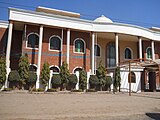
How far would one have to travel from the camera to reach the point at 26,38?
22.1 meters

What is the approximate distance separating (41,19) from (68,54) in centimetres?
486

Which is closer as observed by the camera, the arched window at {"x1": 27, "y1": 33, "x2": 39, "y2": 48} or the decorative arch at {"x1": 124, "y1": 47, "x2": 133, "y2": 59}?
the arched window at {"x1": 27, "y1": 33, "x2": 39, "y2": 48}

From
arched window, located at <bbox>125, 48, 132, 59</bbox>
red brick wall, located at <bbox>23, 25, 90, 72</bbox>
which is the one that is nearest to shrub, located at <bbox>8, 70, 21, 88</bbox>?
red brick wall, located at <bbox>23, 25, 90, 72</bbox>

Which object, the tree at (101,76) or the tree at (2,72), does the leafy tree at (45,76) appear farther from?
the tree at (101,76)

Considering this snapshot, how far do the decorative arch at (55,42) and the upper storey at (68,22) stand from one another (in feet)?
Answer: 5.53

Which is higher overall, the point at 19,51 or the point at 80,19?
the point at 80,19

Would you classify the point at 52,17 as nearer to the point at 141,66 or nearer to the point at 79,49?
the point at 79,49

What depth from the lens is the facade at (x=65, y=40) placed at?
2181 cm

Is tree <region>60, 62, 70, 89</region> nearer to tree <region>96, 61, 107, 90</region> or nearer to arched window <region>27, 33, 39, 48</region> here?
tree <region>96, 61, 107, 90</region>

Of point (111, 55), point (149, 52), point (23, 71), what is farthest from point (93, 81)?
point (149, 52)

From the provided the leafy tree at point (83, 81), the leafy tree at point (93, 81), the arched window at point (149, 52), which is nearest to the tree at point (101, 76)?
the leafy tree at point (93, 81)

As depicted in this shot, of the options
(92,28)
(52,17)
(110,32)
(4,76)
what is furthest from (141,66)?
(4,76)

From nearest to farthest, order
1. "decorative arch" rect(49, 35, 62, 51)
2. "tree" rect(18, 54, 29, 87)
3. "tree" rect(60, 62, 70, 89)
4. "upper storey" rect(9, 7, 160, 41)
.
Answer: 1. "tree" rect(18, 54, 29, 87)
2. "tree" rect(60, 62, 70, 89)
3. "upper storey" rect(9, 7, 160, 41)
4. "decorative arch" rect(49, 35, 62, 51)

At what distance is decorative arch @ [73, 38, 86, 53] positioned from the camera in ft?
80.9
